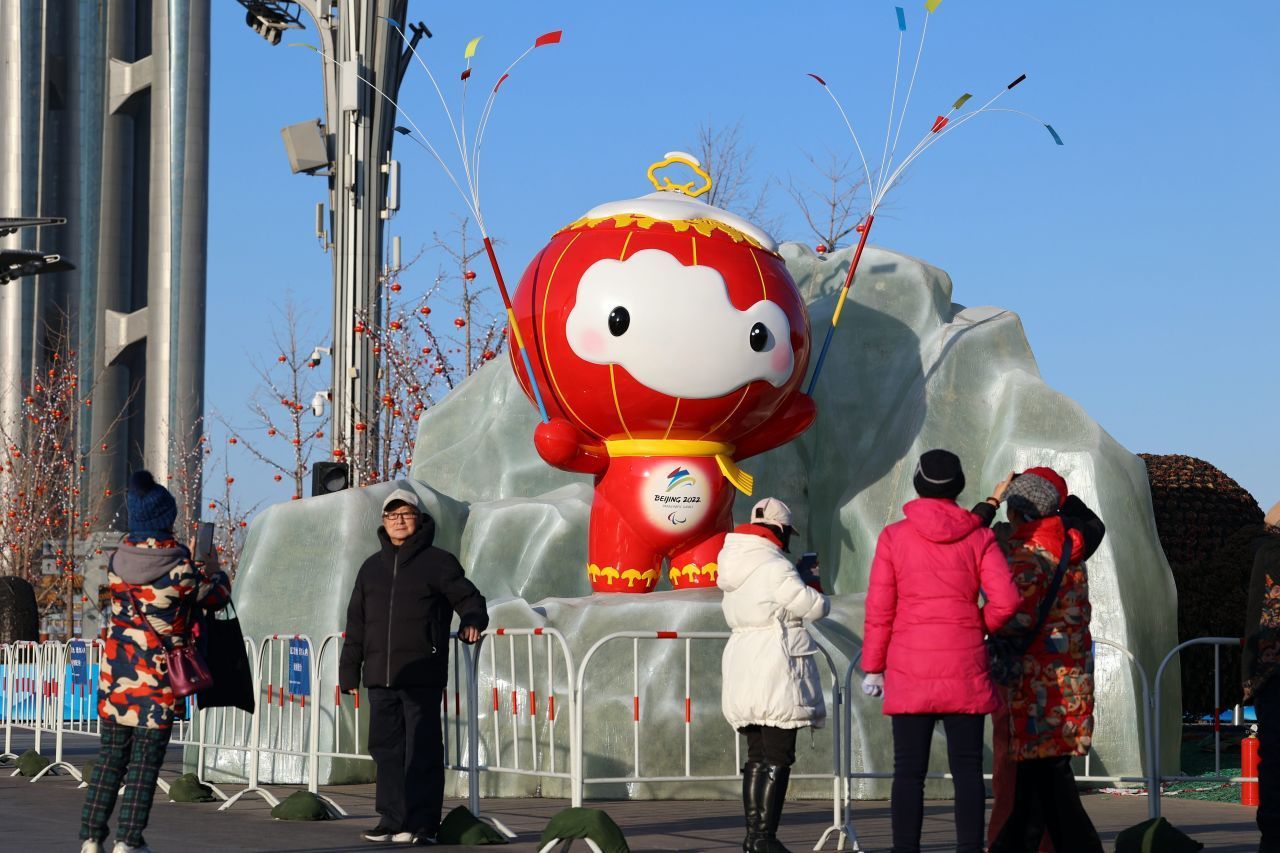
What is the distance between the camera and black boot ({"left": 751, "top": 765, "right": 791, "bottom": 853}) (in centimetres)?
771

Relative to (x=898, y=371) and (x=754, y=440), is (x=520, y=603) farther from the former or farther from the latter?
(x=898, y=371)

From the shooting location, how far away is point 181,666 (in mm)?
7770

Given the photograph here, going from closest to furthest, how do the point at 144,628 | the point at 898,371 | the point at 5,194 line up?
the point at 144,628 → the point at 898,371 → the point at 5,194

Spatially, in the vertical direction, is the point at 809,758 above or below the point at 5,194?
below

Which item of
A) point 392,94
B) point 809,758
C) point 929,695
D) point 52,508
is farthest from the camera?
point 52,508

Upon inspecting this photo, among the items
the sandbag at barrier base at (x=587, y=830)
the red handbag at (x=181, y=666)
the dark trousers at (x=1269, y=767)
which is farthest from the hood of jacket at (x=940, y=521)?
the red handbag at (x=181, y=666)

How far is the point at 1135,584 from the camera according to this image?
12.8 m

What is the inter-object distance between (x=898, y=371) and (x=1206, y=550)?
5.57 meters

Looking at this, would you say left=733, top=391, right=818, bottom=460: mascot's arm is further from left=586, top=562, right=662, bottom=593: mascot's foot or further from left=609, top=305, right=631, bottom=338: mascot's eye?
left=609, top=305, right=631, bottom=338: mascot's eye

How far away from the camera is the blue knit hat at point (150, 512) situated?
7.82 meters

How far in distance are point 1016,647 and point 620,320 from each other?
5.28m

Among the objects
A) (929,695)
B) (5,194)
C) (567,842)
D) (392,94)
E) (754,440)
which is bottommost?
(567,842)

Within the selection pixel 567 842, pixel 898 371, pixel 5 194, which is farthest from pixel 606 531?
pixel 5 194

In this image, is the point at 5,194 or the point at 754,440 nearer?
the point at 754,440
